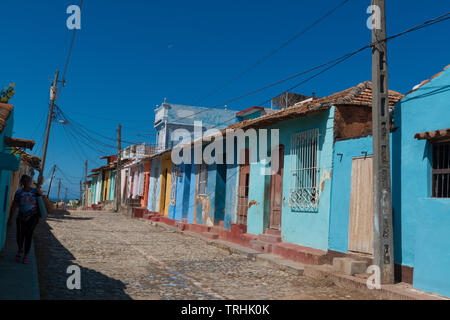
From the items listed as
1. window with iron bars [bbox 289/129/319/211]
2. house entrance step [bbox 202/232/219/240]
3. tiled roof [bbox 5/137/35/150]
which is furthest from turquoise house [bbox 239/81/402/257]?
tiled roof [bbox 5/137/35/150]

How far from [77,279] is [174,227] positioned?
11030 mm

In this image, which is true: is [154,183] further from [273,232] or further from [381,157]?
[381,157]

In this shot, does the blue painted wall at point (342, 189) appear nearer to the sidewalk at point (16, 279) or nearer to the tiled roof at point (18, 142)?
the sidewalk at point (16, 279)

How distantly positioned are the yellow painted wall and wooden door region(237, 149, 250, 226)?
7808 mm

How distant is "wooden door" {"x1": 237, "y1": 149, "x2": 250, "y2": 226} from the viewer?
13.3 metres

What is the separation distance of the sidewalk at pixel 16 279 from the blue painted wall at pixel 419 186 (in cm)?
549

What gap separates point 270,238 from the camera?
1095cm

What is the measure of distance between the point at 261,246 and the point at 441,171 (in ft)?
17.5

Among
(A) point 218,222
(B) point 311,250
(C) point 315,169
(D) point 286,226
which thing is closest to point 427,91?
(C) point 315,169

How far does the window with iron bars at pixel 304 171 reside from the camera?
9711 mm

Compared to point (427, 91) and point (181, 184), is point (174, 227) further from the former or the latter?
point (427, 91)

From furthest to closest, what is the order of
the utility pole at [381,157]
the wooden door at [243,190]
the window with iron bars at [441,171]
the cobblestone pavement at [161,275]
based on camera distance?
the wooden door at [243,190]
the utility pole at [381,157]
the window with iron bars at [441,171]
the cobblestone pavement at [161,275]

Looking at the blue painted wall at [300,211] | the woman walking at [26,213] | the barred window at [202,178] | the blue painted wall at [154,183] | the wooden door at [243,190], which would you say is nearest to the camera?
the woman walking at [26,213]

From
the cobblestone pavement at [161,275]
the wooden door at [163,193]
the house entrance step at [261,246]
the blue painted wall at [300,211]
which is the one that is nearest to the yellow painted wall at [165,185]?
the wooden door at [163,193]
